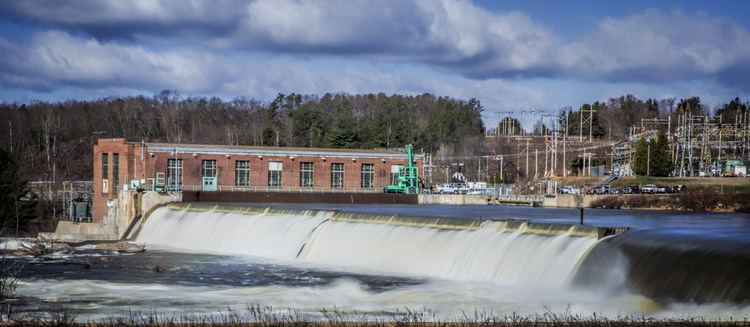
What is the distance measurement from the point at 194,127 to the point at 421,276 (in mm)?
113174

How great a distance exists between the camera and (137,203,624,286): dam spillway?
29.1 meters

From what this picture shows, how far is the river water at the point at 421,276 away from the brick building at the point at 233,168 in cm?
3053

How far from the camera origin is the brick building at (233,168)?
72.6m

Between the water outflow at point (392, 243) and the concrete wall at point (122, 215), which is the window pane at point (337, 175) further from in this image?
the water outflow at point (392, 243)

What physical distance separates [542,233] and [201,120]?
402ft

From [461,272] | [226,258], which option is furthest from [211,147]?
[461,272]

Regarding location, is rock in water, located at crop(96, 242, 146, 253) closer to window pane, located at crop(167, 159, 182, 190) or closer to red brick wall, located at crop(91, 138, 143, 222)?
red brick wall, located at crop(91, 138, 143, 222)

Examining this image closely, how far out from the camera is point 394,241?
3603 centimetres

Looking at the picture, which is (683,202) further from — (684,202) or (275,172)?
(275,172)

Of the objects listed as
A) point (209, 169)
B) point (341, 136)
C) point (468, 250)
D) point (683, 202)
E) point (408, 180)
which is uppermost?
point (341, 136)

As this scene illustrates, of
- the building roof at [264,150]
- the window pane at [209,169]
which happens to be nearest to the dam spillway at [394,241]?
the building roof at [264,150]

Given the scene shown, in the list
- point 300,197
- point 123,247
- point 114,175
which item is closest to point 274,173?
point 300,197

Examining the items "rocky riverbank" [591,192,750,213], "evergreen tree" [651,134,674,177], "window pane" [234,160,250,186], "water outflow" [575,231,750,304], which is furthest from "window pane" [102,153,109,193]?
"water outflow" [575,231,750,304]

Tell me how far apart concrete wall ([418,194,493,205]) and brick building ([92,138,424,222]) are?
513 centimetres
